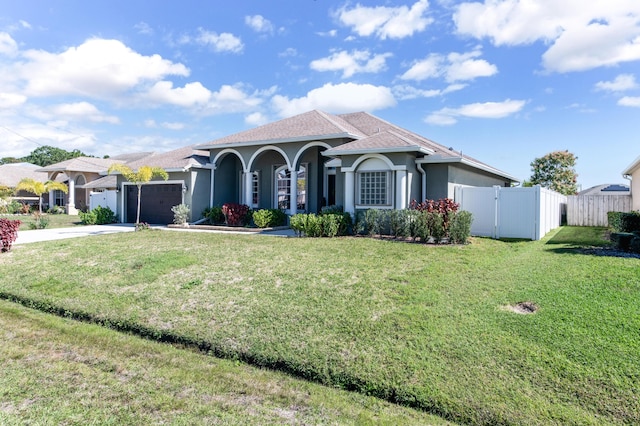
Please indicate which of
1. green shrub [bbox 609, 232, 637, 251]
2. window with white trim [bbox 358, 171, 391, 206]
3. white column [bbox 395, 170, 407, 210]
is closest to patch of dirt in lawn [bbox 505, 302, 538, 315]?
green shrub [bbox 609, 232, 637, 251]

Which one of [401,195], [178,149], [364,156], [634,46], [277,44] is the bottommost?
[401,195]

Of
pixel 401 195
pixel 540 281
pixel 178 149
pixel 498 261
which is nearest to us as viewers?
pixel 540 281

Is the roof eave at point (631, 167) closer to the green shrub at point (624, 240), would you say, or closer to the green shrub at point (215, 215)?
the green shrub at point (624, 240)

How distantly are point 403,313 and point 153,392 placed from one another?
3.78 metres

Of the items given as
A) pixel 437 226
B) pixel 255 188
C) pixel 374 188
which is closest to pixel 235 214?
pixel 255 188

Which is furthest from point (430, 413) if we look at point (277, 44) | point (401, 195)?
point (277, 44)

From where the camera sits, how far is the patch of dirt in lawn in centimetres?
605

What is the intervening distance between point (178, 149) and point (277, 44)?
9772 millimetres

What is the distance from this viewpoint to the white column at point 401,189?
536 inches

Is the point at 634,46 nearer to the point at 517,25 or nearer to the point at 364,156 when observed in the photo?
the point at 517,25

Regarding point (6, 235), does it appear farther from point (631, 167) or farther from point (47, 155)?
point (47, 155)

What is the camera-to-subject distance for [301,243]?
39.3 ft

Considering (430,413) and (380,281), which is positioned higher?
(380,281)

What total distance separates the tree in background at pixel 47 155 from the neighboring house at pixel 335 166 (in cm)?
6337
